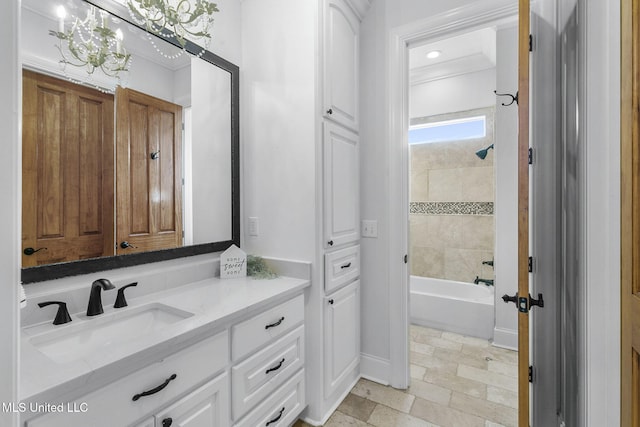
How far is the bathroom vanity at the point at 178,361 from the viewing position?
0.81 m

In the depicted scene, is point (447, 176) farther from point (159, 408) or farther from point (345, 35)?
point (159, 408)

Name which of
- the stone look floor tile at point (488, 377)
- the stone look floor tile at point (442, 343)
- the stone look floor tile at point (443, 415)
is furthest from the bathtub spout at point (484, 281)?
the stone look floor tile at point (443, 415)

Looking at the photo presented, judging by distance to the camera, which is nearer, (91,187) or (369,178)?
(91,187)

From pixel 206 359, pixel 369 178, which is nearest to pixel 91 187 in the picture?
pixel 206 359

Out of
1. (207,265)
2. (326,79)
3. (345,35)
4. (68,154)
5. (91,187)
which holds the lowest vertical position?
(207,265)

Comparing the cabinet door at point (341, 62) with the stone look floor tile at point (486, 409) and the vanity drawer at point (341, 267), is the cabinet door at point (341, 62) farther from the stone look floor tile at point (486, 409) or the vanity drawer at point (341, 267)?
the stone look floor tile at point (486, 409)

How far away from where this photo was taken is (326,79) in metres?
1.76

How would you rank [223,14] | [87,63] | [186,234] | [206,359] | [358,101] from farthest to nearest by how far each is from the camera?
[358,101] → [223,14] → [186,234] → [87,63] → [206,359]

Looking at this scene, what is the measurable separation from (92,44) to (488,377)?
301 centimetres

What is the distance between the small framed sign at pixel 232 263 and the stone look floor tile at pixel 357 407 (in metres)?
1.02

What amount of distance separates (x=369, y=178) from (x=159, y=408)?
172cm

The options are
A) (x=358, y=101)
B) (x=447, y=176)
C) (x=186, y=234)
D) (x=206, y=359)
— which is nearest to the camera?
(x=206, y=359)

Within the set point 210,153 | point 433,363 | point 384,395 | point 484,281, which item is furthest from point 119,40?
point 484,281

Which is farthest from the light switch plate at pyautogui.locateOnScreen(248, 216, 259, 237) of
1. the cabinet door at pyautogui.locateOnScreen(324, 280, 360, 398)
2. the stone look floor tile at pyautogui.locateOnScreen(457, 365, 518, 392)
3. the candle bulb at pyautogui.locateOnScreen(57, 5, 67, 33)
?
the stone look floor tile at pyautogui.locateOnScreen(457, 365, 518, 392)
